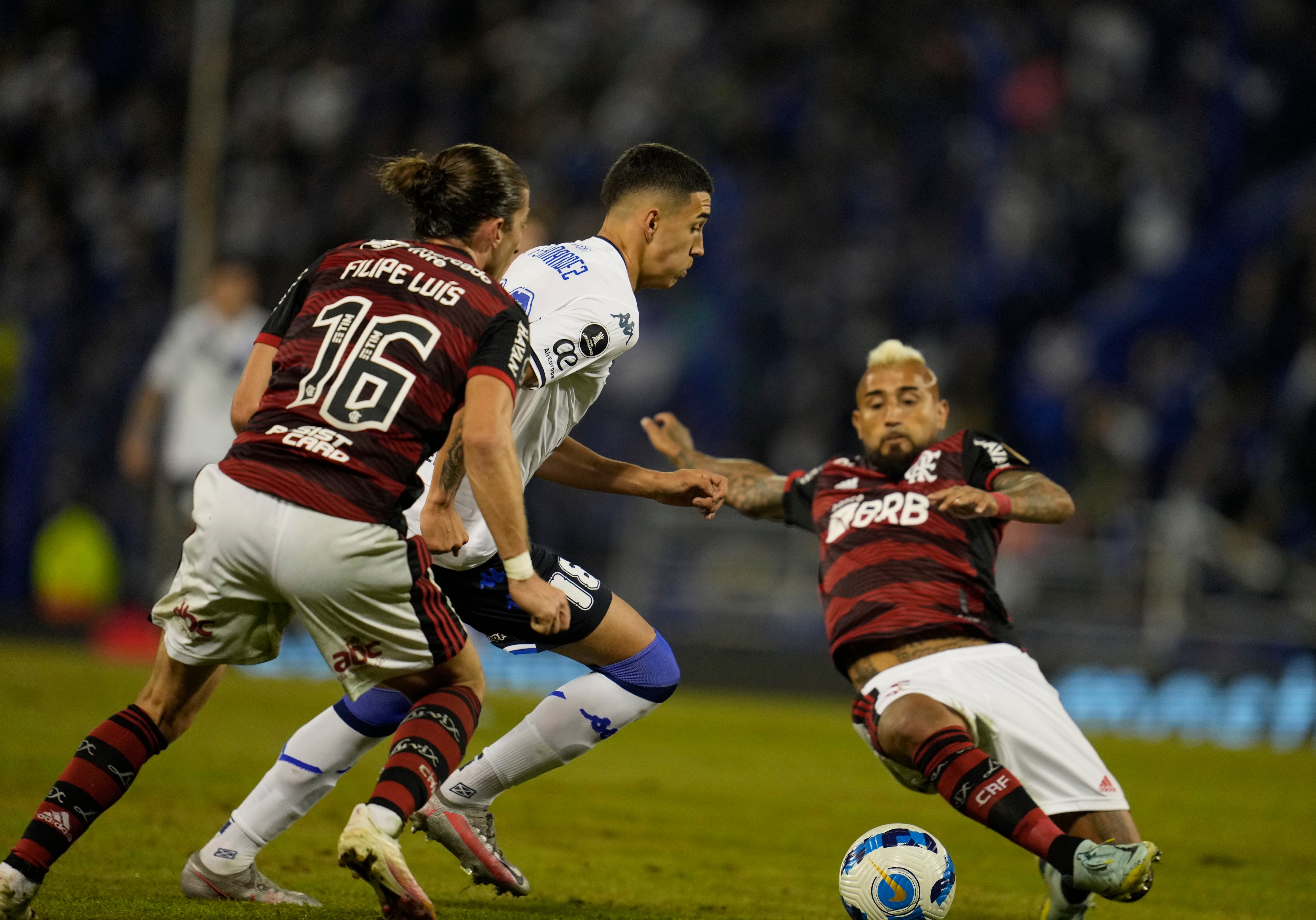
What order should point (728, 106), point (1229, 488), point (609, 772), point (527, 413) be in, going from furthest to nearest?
point (728, 106) < point (1229, 488) < point (609, 772) < point (527, 413)

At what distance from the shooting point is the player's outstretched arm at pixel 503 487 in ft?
12.9

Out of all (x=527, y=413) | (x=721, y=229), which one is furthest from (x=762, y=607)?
(x=527, y=413)

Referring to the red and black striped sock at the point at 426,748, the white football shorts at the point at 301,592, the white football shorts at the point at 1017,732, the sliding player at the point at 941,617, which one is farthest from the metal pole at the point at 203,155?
the red and black striped sock at the point at 426,748

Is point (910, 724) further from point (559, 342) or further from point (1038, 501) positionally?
point (559, 342)

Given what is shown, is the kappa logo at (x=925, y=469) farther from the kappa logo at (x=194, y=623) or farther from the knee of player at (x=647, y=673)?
the kappa logo at (x=194, y=623)

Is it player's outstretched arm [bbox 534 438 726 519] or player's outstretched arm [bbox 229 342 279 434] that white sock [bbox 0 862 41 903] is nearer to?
player's outstretched arm [bbox 229 342 279 434]

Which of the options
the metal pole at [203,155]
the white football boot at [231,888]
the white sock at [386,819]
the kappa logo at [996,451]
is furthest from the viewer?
the metal pole at [203,155]

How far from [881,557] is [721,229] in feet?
34.4

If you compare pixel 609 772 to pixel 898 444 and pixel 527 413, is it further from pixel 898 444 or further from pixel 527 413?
pixel 527 413

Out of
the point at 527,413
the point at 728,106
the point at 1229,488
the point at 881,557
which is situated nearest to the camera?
the point at 527,413

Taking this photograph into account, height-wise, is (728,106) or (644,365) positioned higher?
(728,106)

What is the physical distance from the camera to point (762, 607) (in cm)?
1384

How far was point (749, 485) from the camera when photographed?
20.2 feet

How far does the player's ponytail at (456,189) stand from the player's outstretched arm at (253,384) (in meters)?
0.55
